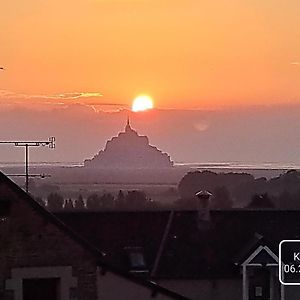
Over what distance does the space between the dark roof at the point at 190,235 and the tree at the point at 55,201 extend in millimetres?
584

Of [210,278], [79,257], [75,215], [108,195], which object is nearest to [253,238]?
[210,278]

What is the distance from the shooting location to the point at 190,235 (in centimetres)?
748

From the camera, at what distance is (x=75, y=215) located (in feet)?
24.9

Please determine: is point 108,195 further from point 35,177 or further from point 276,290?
point 276,290

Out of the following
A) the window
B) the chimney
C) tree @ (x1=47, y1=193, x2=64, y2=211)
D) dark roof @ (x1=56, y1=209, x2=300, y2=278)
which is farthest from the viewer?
tree @ (x1=47, y1=193, x2=64, y2=211)

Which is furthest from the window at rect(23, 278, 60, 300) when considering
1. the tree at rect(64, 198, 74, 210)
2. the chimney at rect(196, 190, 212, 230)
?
the tree at rect(64, 198, 74, 210)

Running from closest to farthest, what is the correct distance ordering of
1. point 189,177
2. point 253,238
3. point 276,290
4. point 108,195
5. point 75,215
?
point 276,290 → point 253,238 → point 75,215 → point 108,195 → point 189,177

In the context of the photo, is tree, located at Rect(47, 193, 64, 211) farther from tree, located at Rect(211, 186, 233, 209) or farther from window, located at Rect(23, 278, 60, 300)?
window, located at Rect(23, 278, 60, 300)

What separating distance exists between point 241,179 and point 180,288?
5.42 meters
